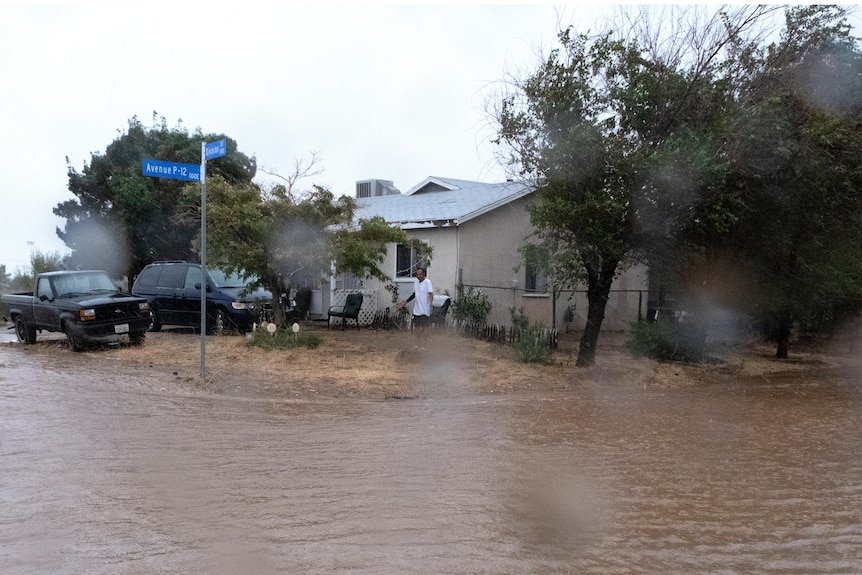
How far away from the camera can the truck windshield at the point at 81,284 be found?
559 inches

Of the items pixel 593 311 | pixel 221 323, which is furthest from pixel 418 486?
pixel 221 323

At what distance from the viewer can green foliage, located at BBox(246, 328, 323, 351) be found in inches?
520

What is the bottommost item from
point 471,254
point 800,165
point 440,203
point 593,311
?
point 593,311

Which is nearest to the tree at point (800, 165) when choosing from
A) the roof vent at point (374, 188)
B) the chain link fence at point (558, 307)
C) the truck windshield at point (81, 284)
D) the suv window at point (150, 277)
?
the chain link fence at point (558, 307)

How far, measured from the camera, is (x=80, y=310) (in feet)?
43.5

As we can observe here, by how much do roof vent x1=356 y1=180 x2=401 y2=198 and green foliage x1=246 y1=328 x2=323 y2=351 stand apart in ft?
43.5

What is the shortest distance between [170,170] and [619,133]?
677cm

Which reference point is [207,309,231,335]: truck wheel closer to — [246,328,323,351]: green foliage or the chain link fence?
[246,328,323,351]: green foliage

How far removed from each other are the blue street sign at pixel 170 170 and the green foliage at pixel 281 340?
434cm

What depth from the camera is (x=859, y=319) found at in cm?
1934

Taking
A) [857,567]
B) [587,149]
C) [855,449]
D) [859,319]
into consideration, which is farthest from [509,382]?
[859,319]

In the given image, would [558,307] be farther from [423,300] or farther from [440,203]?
[423,300]

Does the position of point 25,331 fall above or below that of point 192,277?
below

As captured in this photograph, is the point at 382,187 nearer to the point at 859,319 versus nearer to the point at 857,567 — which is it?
the point at 859,319
